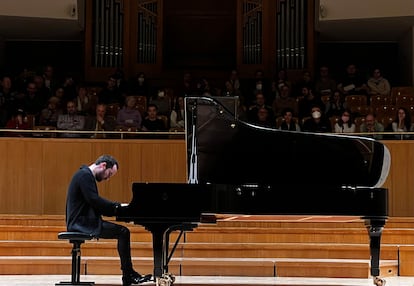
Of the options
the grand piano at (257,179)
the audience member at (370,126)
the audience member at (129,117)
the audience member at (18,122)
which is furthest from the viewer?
the audience member at (129,117)

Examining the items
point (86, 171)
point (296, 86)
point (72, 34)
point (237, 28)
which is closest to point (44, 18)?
point (72, 34)

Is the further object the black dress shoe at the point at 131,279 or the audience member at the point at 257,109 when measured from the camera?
the audience member at the point at 257,109

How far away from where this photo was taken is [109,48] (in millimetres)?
11211

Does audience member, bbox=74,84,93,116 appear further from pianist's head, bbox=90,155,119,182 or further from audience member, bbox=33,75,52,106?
pianist's head, bbox=90,155,119,182

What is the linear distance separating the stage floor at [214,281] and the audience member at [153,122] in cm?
275

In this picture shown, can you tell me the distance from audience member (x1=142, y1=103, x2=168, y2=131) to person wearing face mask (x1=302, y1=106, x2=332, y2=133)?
1.53m

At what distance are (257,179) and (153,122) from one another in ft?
12.2

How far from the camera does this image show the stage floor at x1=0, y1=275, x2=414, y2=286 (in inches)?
228

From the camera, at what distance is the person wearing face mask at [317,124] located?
8.52 m

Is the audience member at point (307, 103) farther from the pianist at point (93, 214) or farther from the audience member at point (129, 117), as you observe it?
the pianist at point (93, 214)

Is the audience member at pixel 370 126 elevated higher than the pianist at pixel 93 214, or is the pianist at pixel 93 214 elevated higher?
the audience member at pixel 370 126

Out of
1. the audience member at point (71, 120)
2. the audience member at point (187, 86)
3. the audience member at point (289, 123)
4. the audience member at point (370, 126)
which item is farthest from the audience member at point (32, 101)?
the audience member at point (370, 126)

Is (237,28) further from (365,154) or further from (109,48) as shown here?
(365,154)

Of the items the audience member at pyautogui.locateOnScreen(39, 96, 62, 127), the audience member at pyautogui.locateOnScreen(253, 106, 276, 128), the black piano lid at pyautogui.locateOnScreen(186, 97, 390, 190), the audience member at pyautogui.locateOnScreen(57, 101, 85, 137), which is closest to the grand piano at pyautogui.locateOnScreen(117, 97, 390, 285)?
the black piano lid at pyautogui.locateOnScreen(186, 97, 390, 190)
